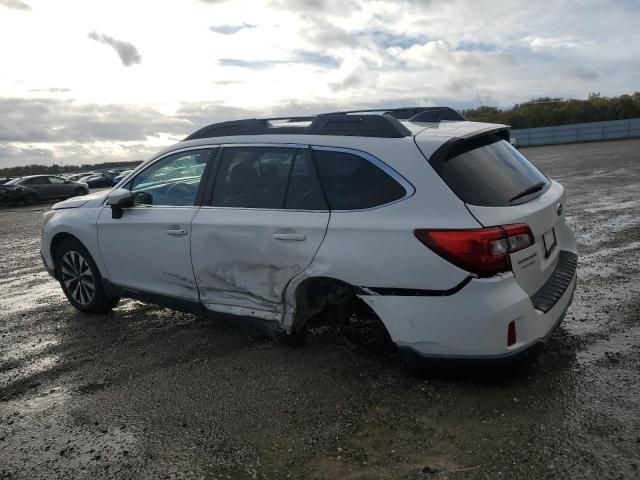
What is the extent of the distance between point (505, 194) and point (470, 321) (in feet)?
2.80

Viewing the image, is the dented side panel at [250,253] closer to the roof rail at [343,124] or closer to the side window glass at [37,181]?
the roof rail at [343,124]

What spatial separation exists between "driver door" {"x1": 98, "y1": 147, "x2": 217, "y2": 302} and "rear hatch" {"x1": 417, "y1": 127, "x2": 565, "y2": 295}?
1995mm

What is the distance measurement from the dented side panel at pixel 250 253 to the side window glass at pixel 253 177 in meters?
0.08

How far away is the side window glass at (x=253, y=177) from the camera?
4027 mm

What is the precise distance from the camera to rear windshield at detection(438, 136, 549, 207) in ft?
11.0

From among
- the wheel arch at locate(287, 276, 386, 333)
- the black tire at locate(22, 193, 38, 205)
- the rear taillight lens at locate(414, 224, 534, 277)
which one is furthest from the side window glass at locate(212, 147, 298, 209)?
the black tire at locate(22, 193, 38, 205)

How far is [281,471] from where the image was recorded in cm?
287

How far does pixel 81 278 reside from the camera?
5.59 m

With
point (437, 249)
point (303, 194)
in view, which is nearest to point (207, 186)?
point (303, 194)

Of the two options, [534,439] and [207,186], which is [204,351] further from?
[534,439]

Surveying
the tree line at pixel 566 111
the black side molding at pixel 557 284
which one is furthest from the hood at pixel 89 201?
the tree line at pixel 566 111

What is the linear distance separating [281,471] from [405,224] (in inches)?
60.5

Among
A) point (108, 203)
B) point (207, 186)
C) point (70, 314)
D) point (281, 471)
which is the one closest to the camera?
point (281, 471)

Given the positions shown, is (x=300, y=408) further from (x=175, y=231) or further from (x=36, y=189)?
(x=36, y=189)
